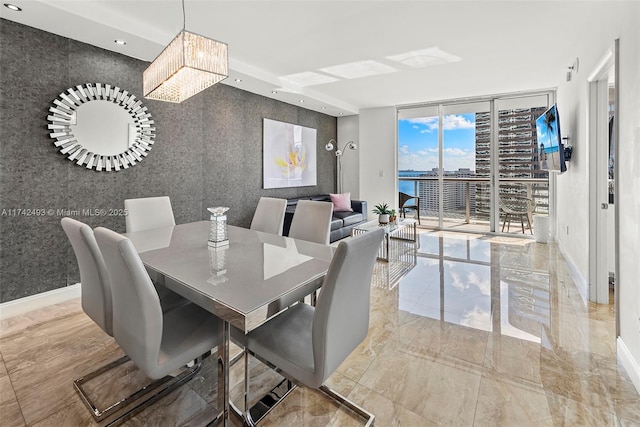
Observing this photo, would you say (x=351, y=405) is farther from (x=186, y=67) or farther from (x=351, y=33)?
(x=351, y=33)

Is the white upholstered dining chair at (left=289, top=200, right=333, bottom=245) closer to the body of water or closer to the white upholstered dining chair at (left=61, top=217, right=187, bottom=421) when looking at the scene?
the white upholstered dining chair at (left=61, top=217, right=187, bottom=421)

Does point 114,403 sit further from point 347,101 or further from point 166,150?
point 347,101

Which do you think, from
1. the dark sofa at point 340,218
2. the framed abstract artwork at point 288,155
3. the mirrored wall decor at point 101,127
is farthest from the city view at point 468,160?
the mirrored wall decor at point 101,127

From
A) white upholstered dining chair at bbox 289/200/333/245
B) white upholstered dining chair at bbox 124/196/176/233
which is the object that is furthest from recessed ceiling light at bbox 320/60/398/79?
white upholstered dining chair at bbox 124/196/176/233

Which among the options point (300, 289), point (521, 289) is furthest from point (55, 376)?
point (521, 289)

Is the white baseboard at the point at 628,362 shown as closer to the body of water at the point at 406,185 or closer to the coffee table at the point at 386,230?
the coffee table at the point at 386,230

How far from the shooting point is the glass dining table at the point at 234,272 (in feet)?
4.03

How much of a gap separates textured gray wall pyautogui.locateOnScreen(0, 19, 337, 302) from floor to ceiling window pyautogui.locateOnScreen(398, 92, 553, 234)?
4.01 meters

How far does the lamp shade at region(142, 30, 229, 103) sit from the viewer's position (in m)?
1.89

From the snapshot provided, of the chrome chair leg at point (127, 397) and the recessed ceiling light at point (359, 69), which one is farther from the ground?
the recessed ceiling light at point (359, 69)

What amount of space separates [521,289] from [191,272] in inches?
127

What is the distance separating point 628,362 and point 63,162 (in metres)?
4.62

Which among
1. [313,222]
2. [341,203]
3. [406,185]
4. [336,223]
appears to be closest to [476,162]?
[406,185]

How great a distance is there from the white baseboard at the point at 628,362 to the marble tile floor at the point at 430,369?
4cm
